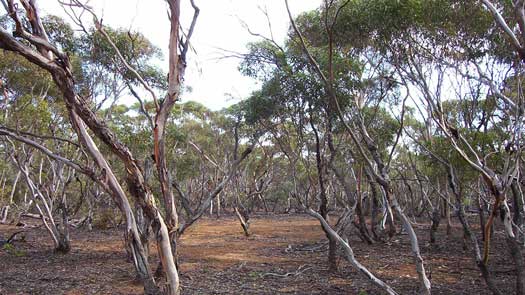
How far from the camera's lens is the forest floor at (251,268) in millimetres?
7324

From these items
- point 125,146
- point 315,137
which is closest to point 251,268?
point 315,137

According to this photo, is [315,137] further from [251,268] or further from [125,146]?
[125,146]

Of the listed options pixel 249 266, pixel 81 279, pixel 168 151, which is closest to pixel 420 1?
pixel 249 266

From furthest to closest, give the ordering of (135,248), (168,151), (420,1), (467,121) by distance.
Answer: (168,151)
(467,121)
(420,1)
(135,248)

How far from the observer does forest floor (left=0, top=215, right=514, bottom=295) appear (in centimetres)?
732

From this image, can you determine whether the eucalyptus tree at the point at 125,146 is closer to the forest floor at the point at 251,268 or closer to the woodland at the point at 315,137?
the woodland at the point at 315,137

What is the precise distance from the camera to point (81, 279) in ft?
26.0

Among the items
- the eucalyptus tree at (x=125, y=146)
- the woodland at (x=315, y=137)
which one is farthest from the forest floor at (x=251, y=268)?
the eucalyptus tree at (x=125, y=146)

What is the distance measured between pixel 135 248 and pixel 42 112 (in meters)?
6.65

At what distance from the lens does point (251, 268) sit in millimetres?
9297

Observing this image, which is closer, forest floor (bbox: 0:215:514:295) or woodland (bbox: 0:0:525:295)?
woodland (bbox: 0:0:525:295)

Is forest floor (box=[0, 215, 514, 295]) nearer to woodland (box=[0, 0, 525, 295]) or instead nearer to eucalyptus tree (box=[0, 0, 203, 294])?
woodland (box=[0, 0, 525, 295])

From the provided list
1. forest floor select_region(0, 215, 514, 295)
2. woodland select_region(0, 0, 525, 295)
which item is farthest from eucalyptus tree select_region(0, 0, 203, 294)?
forest floor select_region(0, 215, 514, 295)

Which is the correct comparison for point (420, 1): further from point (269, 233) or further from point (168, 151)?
point (269, 233)
